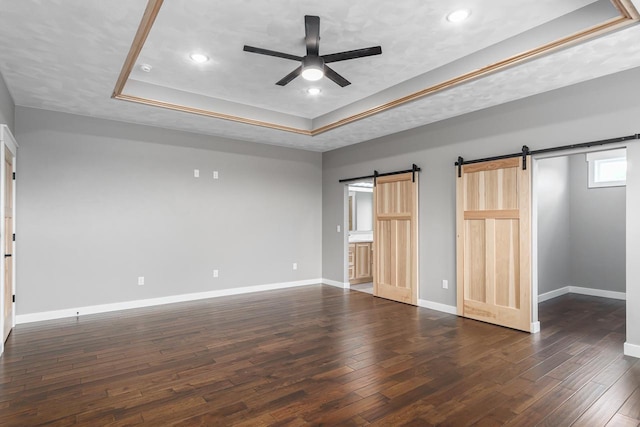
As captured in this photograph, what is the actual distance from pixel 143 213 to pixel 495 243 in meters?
4.93

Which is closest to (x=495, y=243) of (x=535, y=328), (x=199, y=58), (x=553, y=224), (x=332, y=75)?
(x=535, y=328)

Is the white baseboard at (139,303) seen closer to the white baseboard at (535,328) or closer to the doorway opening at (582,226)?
the white baseboard at (535,328)

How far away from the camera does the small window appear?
5758mm

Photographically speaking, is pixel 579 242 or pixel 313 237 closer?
pixel 579 242

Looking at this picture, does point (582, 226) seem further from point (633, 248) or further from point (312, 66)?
point (312, 66)

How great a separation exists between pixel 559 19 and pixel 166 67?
3.81 meters

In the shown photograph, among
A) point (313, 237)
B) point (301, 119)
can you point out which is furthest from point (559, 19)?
point (313, 237)

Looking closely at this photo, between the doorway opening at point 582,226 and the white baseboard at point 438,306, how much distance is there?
5.71ft

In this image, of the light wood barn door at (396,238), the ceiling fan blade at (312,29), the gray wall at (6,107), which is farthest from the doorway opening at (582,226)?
the gray wall at (6,107)

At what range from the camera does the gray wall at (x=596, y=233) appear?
18.8 ft

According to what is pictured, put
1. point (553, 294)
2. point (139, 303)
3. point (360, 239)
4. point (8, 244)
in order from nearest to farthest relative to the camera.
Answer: point (8, 244) → point (139, 303) → point (553, 294) → point (360, 239)

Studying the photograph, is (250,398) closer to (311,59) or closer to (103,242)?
(311,59)

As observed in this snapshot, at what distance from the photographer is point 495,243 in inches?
174

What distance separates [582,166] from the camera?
243 inches
